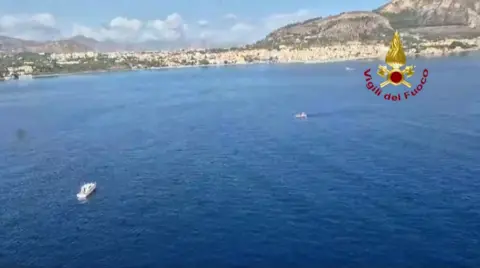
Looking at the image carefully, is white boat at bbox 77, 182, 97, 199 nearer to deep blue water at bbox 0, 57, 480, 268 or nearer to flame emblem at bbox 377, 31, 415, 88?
deep blue water at bbox 0, 57, 480, 268

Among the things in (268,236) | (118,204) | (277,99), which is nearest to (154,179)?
(118,204)

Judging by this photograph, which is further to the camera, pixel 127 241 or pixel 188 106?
pixel 188 106

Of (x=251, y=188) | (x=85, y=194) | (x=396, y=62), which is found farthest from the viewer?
(x=251, y=188)

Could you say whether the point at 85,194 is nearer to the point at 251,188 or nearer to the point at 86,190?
the point at 86,190

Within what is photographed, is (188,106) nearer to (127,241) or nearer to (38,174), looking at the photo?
(38,174)

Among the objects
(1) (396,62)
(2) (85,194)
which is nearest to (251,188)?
(2) (85,194)

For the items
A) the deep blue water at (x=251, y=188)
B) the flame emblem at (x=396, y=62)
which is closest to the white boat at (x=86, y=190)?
the deep blue water at (x=251, y=188)
